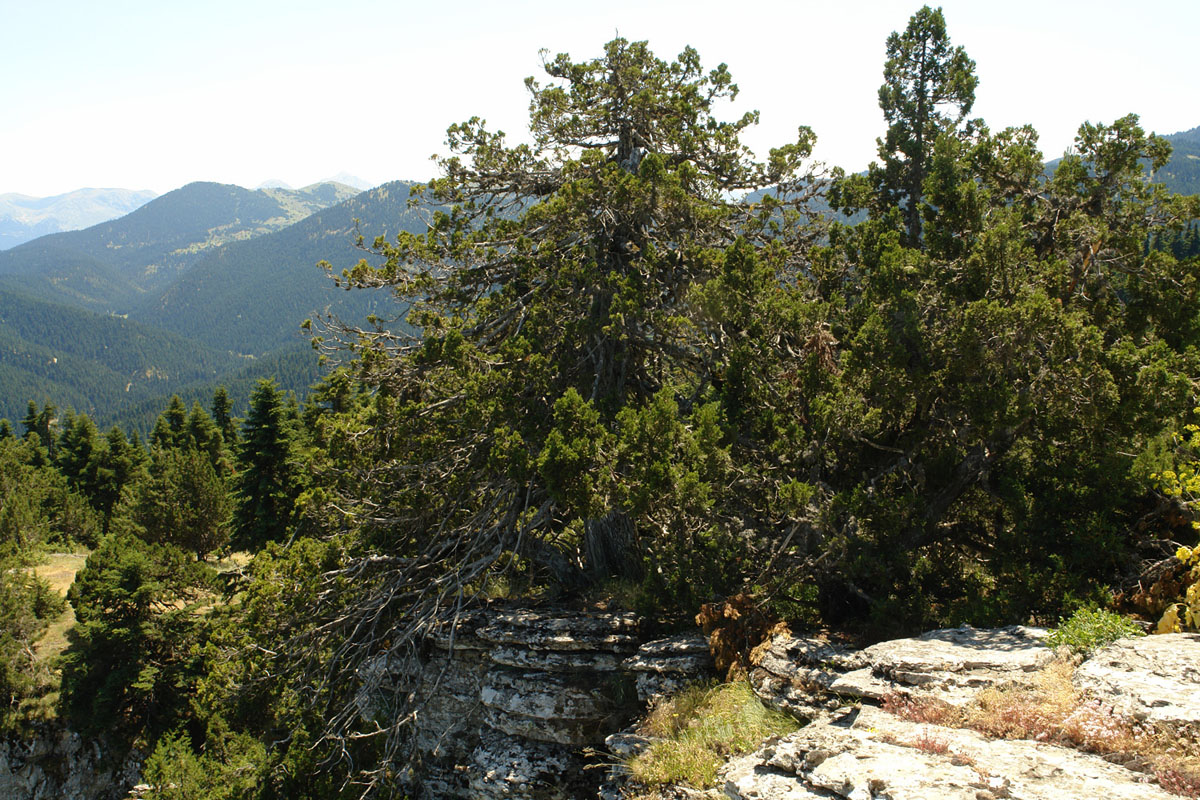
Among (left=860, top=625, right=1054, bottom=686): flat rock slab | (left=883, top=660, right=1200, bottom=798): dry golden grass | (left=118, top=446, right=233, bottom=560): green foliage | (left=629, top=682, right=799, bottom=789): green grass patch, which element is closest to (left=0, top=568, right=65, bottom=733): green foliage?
(left=118, top=446, right=233, bottom=560): green foliage

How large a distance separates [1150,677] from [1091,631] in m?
1.06

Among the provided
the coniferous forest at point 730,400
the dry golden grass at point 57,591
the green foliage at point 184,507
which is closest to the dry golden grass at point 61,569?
the dry golden grass at point 57,591

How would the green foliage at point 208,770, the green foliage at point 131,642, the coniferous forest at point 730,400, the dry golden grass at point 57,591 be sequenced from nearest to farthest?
the coniferous forest at point 730,400, the green foliage at point 208,770, the green foliage at point 131,642, the dry golden grass at point 57,591

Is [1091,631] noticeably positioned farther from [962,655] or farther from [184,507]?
[184,507]

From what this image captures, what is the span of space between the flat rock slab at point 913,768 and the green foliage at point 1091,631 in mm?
1615

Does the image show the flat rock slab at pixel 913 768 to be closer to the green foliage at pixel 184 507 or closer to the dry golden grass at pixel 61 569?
Result: the green foliage at pixel 184 507

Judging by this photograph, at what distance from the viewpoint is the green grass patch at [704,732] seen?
805 centimetres

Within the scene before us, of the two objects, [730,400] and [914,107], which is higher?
[914,107]

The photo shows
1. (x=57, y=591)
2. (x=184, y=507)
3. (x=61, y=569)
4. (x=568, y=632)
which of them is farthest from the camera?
(x=61, y=569)

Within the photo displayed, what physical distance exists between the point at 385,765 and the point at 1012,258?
12212 mm

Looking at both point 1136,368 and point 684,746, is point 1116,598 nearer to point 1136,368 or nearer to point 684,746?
point 1136,368

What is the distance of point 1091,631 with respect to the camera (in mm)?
7117

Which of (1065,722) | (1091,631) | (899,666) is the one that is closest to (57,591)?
(899,666)

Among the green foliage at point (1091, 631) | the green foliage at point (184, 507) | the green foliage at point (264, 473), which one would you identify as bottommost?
the green foliage at point (184, 507)
